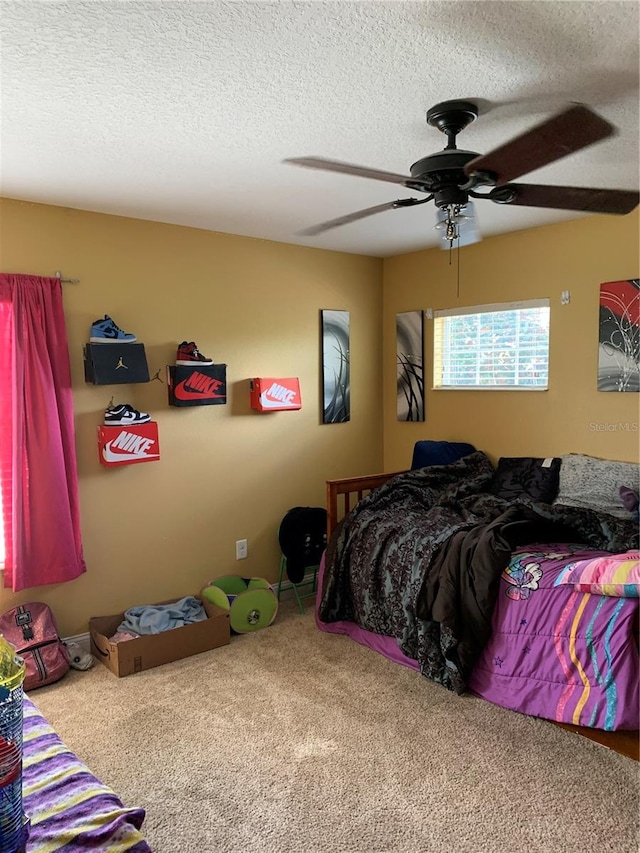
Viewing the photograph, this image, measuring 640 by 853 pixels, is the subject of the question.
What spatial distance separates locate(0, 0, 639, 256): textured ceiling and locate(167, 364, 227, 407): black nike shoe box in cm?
102

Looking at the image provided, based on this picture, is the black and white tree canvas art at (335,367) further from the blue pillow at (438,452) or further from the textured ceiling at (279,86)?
the textured ceiling at (279,86)

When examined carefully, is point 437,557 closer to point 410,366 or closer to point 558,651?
point 558,651

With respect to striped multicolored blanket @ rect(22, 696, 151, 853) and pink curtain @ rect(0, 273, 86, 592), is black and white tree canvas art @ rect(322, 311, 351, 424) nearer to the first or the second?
pink curtain @ rect(0, 273, 86, 592)

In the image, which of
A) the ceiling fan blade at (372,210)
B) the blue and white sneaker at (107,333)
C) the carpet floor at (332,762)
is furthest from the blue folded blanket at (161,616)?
the ceiling fan blade at (372,210)

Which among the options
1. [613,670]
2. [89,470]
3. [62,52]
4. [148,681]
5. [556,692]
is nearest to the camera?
[62,52]

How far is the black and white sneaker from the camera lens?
3.39 meters

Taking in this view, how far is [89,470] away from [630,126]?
293cm

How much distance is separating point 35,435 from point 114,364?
526 mm

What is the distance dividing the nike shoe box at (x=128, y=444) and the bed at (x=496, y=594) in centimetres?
107

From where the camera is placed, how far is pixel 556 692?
2652 millimetres

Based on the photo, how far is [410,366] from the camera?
471 centimetres

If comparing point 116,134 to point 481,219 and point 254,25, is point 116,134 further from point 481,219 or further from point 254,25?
point 481,219

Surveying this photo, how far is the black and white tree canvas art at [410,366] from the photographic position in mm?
4633

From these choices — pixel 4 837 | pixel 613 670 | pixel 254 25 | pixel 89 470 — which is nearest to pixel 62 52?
pixel 254 25
